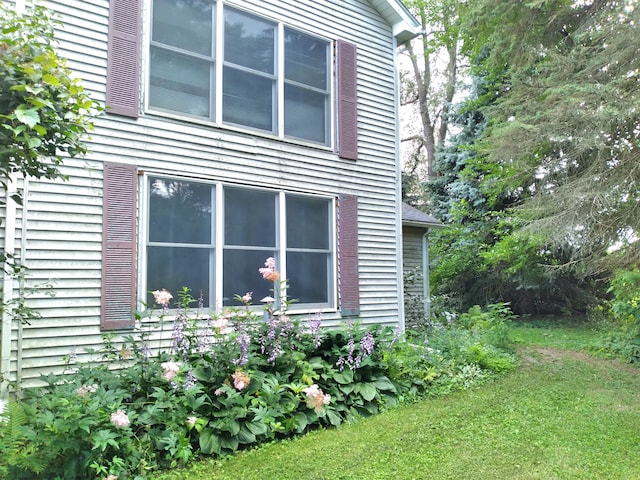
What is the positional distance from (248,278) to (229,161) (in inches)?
56.4

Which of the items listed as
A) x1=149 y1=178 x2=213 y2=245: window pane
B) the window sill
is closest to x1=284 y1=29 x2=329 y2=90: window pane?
the window sill

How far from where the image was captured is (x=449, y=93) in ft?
61.0

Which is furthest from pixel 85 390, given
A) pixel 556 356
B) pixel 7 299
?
pixel 556 356

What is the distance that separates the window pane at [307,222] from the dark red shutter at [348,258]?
209 mm

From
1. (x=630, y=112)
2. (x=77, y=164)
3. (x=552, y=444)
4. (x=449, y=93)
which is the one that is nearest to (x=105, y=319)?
(x=77, y=164)

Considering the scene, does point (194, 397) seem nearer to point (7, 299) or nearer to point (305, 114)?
point (7, 299)

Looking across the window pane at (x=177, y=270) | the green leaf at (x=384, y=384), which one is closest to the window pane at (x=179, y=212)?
the window pane at (x=177, y=270)

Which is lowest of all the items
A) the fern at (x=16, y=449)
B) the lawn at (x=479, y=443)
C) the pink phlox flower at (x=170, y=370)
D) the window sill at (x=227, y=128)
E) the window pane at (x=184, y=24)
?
the lawn at (x=479, y=443)

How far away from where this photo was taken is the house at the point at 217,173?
4.65m

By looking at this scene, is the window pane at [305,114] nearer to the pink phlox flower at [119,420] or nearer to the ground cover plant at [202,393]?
the ground cover plant at [202,393]

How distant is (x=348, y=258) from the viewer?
6.61m

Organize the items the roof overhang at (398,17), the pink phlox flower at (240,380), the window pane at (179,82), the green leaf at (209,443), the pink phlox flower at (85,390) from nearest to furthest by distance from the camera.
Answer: the pink phlox flower at (85,390) < the green leaf at (209,443) < the pink phlox flower at (240,380) < the window pane at (179,82) < the roof overhang at (398,17)

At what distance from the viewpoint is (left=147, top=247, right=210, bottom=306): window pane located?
16.8 ft

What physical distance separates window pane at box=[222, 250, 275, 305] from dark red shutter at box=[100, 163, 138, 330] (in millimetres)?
1087
